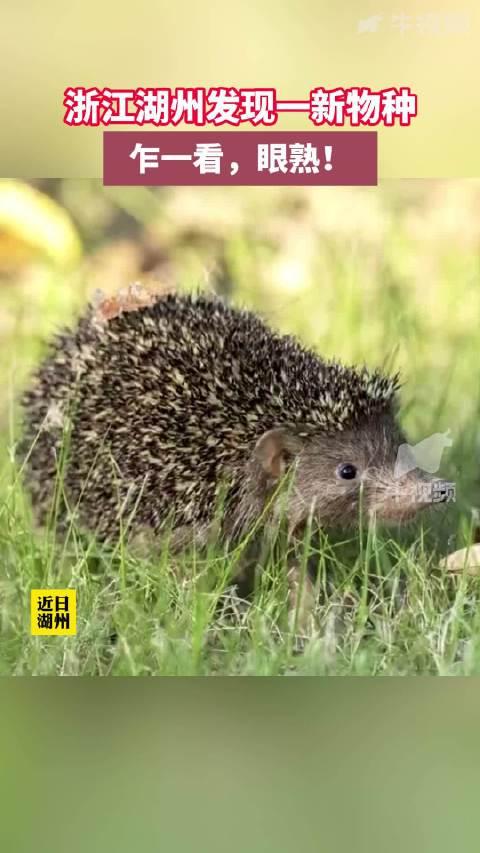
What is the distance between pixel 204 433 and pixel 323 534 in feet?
1.38

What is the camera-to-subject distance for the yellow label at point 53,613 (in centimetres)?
397

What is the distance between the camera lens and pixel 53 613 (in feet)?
13.1

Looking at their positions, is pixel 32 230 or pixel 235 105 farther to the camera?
pixel 32 230

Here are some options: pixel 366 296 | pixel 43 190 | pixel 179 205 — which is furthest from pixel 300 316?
pixel 43 190

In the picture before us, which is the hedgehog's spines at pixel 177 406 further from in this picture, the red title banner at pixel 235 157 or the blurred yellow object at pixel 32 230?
the red title banner at pixel 235 157

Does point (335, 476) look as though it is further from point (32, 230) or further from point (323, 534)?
point (32, 230)

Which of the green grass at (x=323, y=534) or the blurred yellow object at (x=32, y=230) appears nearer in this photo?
the green grass at (x=323, y=534)

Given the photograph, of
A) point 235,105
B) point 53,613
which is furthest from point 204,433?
point 235,105

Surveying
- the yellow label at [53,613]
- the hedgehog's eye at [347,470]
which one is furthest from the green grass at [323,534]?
the hedgehog's eye at [347,470]

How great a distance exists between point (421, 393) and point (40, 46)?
1.40 meters

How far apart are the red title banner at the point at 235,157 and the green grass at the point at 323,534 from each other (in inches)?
2.7

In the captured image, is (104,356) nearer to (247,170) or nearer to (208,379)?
(208,379)

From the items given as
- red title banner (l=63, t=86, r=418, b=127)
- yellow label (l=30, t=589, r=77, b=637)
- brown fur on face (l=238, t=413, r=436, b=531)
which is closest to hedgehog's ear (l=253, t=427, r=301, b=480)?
brown fur on face (l=238, t=413, r=436, b=531)

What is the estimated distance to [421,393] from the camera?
168 inches
